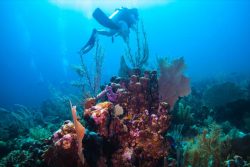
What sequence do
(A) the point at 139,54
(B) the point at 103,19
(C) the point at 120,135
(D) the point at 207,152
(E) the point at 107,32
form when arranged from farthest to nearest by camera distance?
(E) the point at 107,32
(B) the point at 103,19
(A) the point at 139,54
(D) the point at 207,152
(C) the point at 120,135

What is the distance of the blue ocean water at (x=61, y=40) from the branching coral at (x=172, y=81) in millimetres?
39003

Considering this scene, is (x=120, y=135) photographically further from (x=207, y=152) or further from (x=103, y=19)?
(x=103, y=19)

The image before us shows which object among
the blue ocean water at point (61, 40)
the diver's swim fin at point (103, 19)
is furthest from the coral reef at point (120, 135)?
the blue ocean water at point (61, 40)

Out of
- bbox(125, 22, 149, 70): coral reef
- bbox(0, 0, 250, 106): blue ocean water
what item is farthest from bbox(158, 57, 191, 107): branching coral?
bbox(0, 0, 250, 106): blue ocean water

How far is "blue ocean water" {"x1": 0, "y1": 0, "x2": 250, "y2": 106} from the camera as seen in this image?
189 feet

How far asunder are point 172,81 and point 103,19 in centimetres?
408

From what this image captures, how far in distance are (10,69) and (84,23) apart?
43893 mm

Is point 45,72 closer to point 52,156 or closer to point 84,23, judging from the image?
point 84,23

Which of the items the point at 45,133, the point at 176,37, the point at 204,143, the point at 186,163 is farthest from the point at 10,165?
the point at 176,37

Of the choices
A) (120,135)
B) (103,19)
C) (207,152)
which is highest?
(103,19)

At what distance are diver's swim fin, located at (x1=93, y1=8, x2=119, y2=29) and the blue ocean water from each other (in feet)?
117

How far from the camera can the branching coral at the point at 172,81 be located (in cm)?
577

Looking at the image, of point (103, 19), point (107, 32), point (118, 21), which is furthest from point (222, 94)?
point (103, 19)

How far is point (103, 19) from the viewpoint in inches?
349
